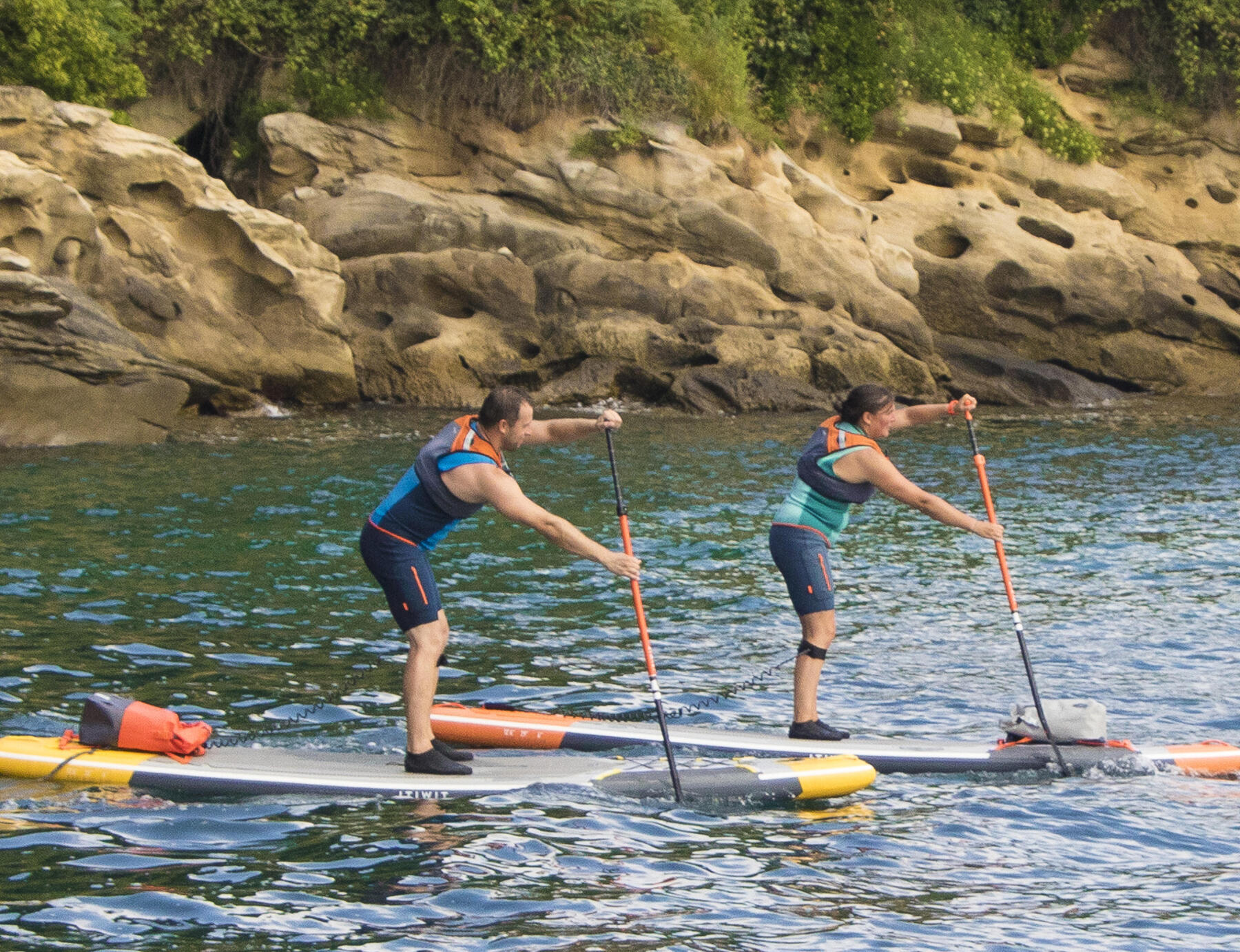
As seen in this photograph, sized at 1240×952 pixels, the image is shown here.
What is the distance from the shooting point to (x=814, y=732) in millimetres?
8500

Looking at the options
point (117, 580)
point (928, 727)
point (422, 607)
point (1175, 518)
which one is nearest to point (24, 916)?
point (422, 607)

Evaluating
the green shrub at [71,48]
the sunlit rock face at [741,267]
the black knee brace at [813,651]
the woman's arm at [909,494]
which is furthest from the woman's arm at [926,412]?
the green shrub at [71,48]

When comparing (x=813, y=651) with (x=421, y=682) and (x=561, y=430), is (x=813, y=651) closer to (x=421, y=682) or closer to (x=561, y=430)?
(x=561, y=430)

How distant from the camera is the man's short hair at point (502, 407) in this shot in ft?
25.1

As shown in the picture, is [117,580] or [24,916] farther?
[117,580]

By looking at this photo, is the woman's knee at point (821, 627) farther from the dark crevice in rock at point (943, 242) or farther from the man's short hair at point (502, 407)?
the dark crevice in rock at point (943, 242)

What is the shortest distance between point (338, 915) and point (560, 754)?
252 centimetres

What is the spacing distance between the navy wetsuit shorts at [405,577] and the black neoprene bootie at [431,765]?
69cm

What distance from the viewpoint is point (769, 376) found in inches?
1069

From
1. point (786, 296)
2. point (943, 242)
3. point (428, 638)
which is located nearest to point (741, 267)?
point (786, 296)

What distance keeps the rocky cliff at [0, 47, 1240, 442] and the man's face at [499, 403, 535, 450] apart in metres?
14.6

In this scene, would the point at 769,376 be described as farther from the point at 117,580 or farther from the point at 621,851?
the point at 621,851

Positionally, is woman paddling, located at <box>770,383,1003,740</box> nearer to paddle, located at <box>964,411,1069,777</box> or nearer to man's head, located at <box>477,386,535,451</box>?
paddle, located at <box>964,411,1069,777</box>

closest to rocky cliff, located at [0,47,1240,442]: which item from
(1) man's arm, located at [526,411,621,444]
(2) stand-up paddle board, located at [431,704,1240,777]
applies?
(1) man's arm, located at [526,411,621,444]
